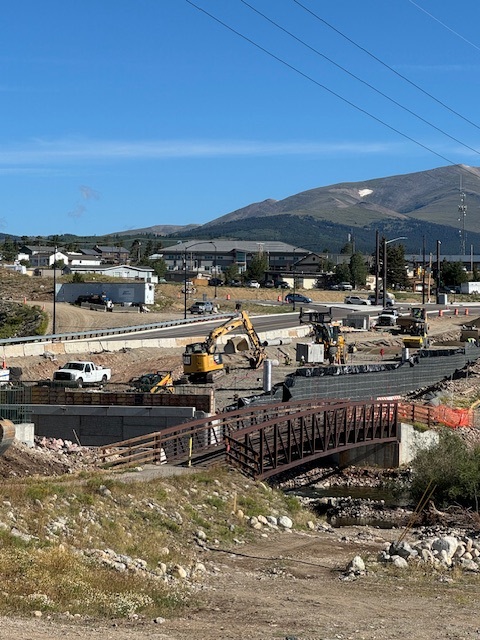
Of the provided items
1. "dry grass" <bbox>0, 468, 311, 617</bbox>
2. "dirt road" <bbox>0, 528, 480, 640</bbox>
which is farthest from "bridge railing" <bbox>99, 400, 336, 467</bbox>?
"dirt road" <bbox>0, 528, 480, 640</bbox>

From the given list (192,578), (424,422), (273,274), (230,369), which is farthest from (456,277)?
(192,578)

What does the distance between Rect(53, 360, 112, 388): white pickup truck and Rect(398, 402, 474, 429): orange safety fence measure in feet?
50.5

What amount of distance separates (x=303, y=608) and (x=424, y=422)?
34986mm

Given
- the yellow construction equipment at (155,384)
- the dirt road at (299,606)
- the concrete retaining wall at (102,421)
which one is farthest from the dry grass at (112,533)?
the yellow construction equipment at (155,384)

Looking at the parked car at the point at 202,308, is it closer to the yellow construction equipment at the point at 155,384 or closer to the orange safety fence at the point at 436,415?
the orange safety fence at the point at 436,415

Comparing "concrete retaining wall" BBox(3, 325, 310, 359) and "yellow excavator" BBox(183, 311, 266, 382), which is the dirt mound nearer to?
"yellow excavator" BBox(183, 311, 266, 382)

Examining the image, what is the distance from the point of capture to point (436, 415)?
5909 cm

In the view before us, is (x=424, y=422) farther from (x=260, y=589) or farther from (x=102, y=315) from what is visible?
(x=102, y=315)

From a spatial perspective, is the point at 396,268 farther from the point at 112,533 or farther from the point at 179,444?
the point at 112,533

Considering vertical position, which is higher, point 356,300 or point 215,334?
point 356,300

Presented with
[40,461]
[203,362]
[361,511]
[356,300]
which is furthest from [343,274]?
[40,461]

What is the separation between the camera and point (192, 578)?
81.3 feet

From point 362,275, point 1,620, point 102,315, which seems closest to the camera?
point 1,620

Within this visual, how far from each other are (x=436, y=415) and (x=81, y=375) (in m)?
18.9
